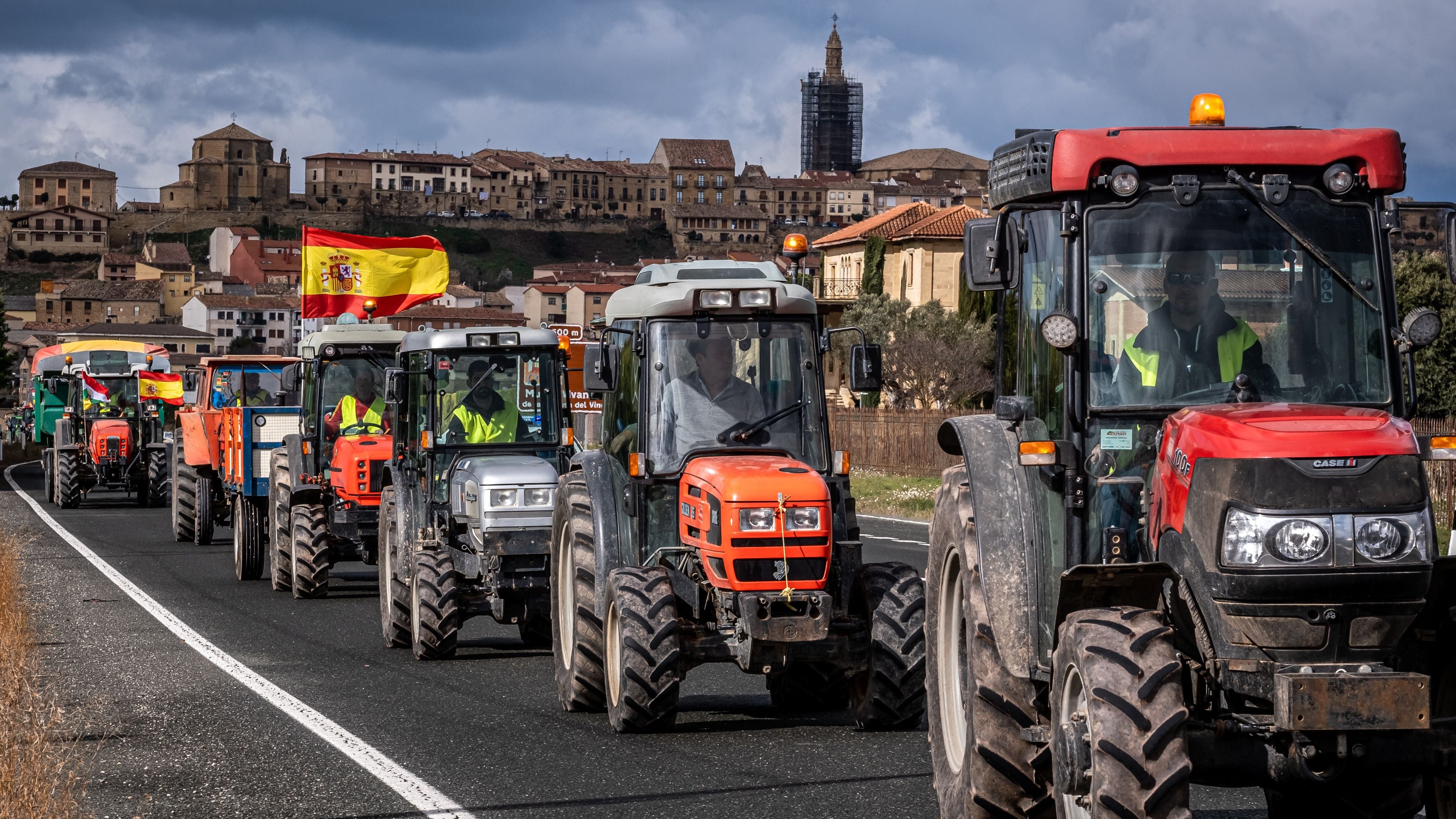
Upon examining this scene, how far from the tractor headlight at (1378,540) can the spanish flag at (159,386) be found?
1294 inches

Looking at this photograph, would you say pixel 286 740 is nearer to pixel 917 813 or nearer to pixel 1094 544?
pixel 917 813

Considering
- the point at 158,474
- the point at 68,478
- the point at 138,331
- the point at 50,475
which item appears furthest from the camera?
the point at 138,331

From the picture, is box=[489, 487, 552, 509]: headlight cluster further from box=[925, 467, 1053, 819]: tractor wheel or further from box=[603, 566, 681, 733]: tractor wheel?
box=[925, 467, 1053, 819]: tractor wheel

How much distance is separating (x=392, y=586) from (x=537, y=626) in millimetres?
1158

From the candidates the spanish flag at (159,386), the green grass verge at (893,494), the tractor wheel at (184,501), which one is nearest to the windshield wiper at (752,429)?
the tractor wheel at (184,501)

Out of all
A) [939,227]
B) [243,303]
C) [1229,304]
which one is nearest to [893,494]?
[1229,304]

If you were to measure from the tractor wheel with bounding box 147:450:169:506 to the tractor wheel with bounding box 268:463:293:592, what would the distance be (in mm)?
16049

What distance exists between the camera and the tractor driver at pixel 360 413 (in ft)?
63.2

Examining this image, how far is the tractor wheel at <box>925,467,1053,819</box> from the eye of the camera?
6922 mm

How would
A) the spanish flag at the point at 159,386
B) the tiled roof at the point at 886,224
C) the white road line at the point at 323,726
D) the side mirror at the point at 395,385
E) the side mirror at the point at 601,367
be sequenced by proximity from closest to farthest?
1. the white road line at the point at 323,726
2. the side mirror at the point at 601,367
3. the side mirror at the point at 395,385
4. the spanish flag at the point at 159,386
5. the tiled roof at the point at 886,224

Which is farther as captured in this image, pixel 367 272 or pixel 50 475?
pixel 50 475

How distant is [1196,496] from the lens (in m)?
5.93

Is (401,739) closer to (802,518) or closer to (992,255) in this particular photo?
(802,518)

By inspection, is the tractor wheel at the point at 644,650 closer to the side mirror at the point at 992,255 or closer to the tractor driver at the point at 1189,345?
the side mirror at the point at 992,255
